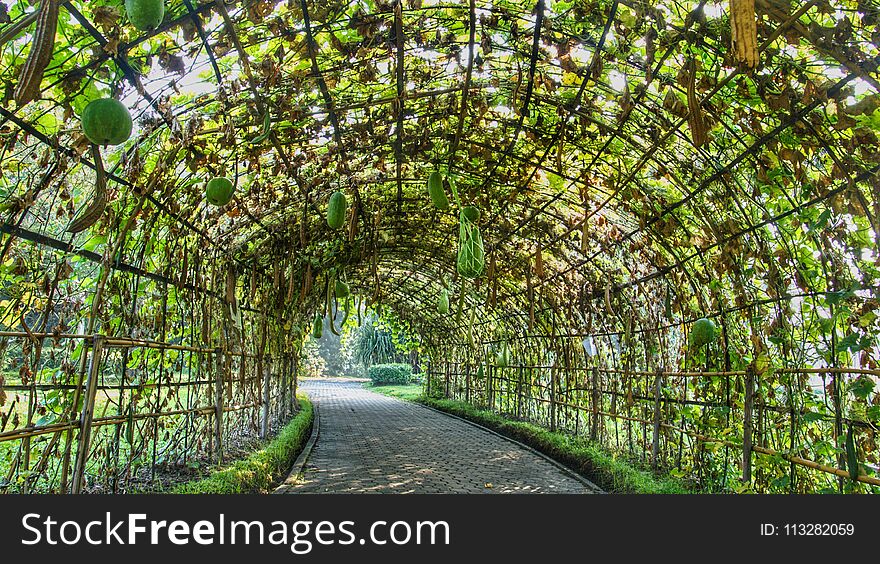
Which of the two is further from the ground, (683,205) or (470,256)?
(683,205)

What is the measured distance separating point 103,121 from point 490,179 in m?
4.02

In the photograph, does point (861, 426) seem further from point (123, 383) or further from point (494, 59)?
point (123, 383)

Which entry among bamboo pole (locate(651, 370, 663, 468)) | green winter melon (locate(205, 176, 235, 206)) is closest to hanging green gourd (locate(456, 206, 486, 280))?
green winter melon (locate(205, 176, 235, 206))

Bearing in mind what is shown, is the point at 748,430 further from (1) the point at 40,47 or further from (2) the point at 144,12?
(1) the point at 40,47

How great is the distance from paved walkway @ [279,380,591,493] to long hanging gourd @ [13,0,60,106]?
5271 millimetres

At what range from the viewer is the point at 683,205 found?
4949 millimetres

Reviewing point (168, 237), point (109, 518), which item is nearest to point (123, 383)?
point (168, 237)

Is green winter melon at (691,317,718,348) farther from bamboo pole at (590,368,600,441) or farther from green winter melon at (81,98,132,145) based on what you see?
green winter melon at (81,98,132,145)

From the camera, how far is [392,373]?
32.2 meters

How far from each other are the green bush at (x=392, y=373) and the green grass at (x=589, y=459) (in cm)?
1972

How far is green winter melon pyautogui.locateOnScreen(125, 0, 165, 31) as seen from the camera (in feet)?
6.77

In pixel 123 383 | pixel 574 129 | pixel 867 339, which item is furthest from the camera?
pixel 574 129

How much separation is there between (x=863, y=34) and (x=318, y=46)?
2.79 meters

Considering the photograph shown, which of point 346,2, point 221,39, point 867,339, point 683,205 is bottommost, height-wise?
point 867,339
